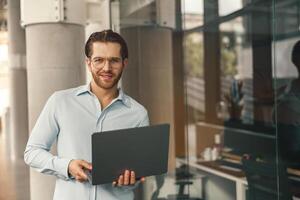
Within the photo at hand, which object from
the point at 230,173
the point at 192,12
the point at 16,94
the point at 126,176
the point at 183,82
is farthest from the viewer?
the point at 16,94

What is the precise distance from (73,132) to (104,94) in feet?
0.64

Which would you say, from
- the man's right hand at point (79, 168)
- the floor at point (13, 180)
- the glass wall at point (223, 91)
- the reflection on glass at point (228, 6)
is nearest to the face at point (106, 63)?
the man's right hand at point (79, 168)

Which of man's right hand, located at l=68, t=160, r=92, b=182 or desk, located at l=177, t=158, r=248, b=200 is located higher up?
man's right hand, located at l=68, t=160, r=92, b=182

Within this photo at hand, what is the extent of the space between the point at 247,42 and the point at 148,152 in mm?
6048

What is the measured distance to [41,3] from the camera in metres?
3.13

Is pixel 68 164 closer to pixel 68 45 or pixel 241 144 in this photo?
pixel 68 45

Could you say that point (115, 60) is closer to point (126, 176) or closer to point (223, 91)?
point (126, 176)

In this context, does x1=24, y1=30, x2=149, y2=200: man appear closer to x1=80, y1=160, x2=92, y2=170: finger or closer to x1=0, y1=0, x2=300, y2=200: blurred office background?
x1=80, y1=160, x2=92, y2=170: finger

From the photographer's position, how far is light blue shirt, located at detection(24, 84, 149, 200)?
4.73ft

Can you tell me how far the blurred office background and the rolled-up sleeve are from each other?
1830mm

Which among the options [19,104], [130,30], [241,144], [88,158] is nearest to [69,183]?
[88,158]

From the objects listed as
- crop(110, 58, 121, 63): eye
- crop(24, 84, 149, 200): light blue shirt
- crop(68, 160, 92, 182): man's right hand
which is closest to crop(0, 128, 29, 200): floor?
crop(24, 84, 149, 200): light blue shirt

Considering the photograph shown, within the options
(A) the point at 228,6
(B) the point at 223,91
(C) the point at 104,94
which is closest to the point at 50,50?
(C) the point at 104,94

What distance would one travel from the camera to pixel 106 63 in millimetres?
1401
